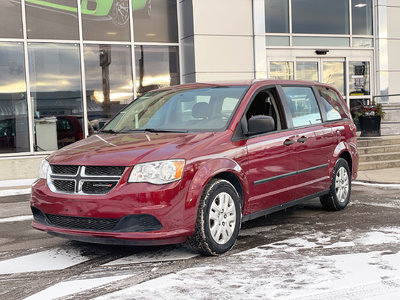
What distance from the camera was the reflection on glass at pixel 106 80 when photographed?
1375 centimetres

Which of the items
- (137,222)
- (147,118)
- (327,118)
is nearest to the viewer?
(137,222)

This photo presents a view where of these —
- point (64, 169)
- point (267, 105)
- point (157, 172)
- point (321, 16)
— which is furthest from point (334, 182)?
point (321, 16)

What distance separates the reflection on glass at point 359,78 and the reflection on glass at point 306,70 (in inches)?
49.2

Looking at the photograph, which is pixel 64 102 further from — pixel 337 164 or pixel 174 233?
pixel 174 233

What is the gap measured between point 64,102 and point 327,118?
7899mm

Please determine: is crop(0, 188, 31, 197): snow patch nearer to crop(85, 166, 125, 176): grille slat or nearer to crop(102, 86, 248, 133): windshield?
crop(102, 86, 248, 133): windshield

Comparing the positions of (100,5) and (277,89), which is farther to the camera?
(100,5)

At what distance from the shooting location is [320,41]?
1631 cm

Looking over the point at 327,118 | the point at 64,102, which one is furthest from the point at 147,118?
the point at 64,102

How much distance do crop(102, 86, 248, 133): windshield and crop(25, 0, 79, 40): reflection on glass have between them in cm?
757

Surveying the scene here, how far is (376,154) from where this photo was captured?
42.9 ft

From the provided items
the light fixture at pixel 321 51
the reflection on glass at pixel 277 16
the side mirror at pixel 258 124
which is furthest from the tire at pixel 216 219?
the light fixture at pixel 321 51

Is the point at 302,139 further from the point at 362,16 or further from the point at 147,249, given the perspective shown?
the point at 362,16

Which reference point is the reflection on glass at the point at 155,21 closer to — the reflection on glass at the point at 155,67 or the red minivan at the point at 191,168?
the reflection on glass at the point at 155,67
